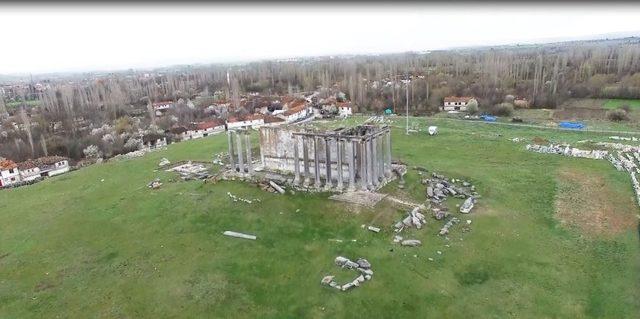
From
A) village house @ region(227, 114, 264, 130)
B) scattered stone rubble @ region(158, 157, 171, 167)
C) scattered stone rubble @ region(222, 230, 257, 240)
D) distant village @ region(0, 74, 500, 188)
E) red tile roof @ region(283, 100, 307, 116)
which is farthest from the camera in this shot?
red tile roof @ region(283, 100, 307, 116)

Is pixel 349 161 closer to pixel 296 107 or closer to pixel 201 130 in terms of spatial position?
pixel 201 130

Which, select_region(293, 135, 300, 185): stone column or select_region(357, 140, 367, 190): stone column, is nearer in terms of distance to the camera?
select_region(357, 140, 367, 190): stone column

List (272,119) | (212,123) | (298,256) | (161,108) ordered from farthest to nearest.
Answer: (161,108) → (212,123) → (272,119) → (298,256)

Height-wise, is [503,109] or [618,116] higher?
[503,109]

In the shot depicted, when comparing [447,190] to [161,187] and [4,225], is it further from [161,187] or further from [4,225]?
[4,225]

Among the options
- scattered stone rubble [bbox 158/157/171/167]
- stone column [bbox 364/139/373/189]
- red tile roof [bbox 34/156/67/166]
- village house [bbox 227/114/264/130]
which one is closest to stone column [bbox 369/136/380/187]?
stone column [bbox 364/139/373/189]

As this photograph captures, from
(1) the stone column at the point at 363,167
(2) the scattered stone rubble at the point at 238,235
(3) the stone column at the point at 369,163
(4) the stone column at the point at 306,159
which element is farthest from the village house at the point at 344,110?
(2) the scattered stone rubble at the point at 238,235

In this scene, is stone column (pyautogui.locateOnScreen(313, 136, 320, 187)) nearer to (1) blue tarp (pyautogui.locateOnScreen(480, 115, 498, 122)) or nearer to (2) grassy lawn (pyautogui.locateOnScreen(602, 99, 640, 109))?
(1) blue tarp (pyautogui.locateOnScreen(480, 115, 498, 122))

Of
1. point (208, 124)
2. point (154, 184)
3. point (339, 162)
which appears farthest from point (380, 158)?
point (208, 124)
